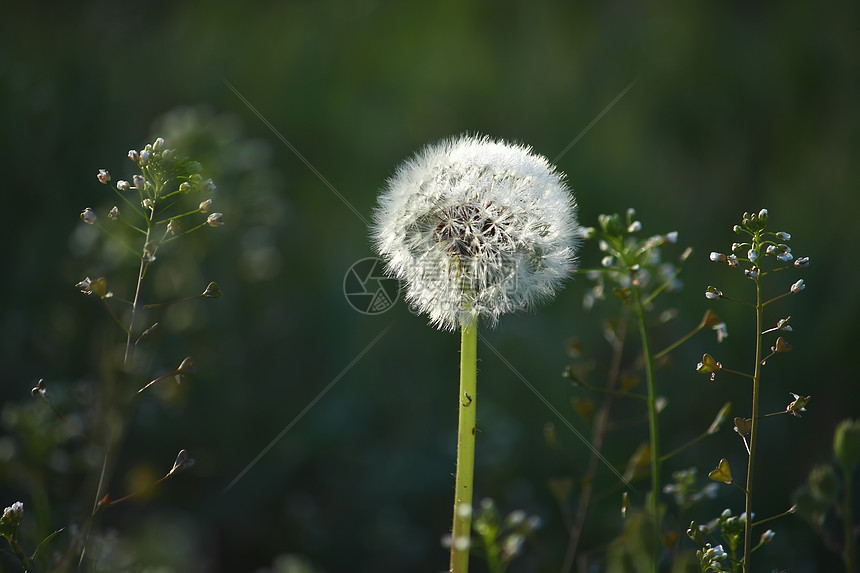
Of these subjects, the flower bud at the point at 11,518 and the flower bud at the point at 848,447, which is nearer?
the flower bud at the point at 11,518

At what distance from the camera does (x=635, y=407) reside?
107 inches

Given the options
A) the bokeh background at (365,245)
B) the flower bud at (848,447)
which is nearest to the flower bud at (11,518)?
the bokeh background at (365,245)

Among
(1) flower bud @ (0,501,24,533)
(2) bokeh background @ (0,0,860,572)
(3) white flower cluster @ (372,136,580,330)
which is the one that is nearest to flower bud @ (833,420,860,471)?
(3) white flower cluster @ (372,136,580,330)

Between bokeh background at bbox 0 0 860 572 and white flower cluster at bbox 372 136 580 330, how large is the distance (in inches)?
25.7

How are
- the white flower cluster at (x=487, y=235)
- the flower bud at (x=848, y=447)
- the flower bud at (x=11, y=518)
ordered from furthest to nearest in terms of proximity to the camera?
the white flower cluster at (x=487, y=235) → the flower bud at (x=848, y=447) → the flower bud at (x=11, y=518)

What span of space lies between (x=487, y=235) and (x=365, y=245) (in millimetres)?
2042

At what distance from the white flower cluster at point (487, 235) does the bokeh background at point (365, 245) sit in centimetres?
65

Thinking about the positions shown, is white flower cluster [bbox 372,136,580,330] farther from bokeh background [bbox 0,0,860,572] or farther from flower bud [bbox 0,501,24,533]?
flower bud [bbox 0,501,24,533]

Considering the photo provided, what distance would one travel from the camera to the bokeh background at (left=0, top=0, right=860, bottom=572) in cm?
231

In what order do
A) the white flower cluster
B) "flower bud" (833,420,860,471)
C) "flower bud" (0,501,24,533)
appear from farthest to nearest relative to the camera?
the white flower cluster, "flower bud" (833,420,860,471), "flower bud" (0,501,24,533)

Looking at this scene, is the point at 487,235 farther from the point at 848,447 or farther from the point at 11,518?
the point at 11,518

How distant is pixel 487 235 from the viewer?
4.96 ft

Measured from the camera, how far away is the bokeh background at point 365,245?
231 cm

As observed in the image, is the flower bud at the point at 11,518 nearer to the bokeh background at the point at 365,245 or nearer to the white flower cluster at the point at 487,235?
the bokeh background at the point at 365,245
